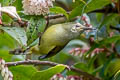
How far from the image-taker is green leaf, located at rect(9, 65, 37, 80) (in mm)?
1095

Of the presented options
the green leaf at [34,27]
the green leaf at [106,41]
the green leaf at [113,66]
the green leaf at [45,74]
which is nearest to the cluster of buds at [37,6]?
the green leaf at [34,27]

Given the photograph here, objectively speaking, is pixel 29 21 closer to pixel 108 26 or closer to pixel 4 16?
pixel 4 16

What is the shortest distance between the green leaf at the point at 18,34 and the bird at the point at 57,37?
184mm

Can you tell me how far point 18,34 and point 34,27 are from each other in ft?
0.19

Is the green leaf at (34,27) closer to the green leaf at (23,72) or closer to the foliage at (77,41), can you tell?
the foliage at (77,41)

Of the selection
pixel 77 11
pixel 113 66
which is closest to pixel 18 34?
pixel 77 11

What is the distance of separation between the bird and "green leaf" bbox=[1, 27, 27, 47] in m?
0.18

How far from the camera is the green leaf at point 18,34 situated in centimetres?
98

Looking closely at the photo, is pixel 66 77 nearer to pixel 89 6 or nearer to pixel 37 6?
pixel 89 6

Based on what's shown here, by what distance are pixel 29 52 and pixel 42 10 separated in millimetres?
251

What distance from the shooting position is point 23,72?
3.64 ft

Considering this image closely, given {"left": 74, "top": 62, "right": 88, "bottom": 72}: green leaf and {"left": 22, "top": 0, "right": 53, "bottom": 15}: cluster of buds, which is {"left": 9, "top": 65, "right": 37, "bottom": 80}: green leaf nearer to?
{"left": 22, "top": 0, "right": 53, "bottom": 15}: cluster of buds

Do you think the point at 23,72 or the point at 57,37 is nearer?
the point at 23,72

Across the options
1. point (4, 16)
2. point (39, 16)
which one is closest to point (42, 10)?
point (39, 16)
